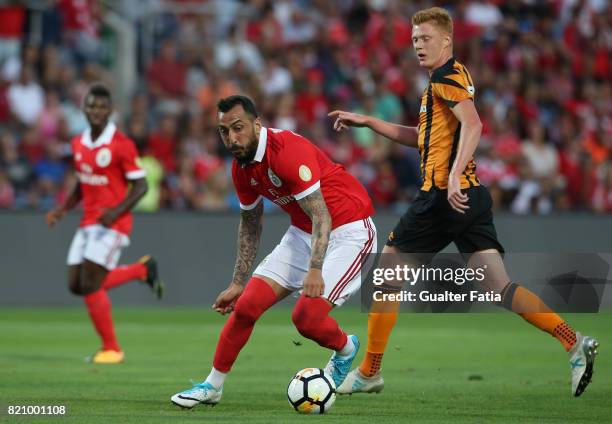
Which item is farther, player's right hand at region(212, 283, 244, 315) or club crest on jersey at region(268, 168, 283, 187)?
player's right hand at region(212, 283, 244, 315)

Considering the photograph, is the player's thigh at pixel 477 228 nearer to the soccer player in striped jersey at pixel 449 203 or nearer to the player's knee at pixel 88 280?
the soccer player in striped jersey at pixel 449 203

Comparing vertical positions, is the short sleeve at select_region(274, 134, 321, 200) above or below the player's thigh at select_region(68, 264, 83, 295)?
above

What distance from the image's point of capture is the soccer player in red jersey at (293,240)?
25.5ft

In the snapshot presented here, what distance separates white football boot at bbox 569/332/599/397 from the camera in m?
8.06

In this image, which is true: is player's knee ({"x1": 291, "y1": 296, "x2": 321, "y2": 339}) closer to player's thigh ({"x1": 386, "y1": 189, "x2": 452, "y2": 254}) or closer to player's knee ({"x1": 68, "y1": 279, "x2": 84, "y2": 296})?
player's thigh ({"x1": 386, "y1": 189, "x2": 452, "y2": 254})

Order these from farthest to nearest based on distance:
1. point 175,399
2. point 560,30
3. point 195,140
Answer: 1. point 560,30
2. point 195,140
3. point 175,399

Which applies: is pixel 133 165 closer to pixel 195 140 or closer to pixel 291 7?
pixel 195 140

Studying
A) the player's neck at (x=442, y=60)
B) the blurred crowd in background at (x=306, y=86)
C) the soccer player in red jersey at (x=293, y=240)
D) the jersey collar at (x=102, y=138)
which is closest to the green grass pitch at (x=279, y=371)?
the soccer player in red jersey at (x=293, y=240)

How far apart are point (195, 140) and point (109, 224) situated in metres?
7.38

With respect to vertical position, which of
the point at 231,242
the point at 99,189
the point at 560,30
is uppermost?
the point at 560,30

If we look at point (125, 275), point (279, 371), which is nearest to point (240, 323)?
point (279, 371)

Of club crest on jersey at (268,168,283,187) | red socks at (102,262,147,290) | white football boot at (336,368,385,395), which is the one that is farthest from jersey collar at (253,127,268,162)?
red socks at (102,262,147,290)

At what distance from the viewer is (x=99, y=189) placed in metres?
11.8

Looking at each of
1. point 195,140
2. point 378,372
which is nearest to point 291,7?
point 195,140
